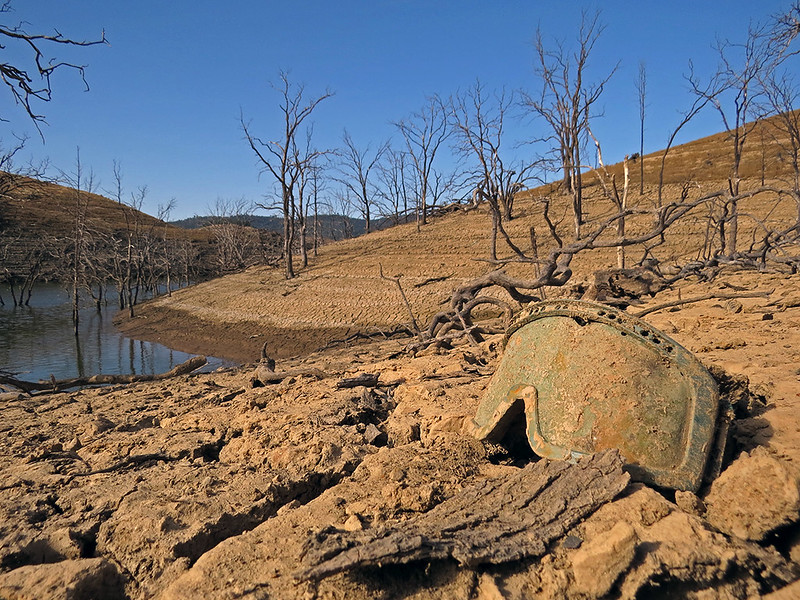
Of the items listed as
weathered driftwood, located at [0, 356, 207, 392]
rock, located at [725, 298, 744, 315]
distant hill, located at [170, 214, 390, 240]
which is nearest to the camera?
rock, located at [725, 298, 744, 315]

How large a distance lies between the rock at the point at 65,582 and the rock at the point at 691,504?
2695mm

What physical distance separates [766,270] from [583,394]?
7092 mm

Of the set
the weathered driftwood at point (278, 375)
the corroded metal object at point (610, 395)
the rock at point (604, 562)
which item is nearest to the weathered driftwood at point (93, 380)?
the weathered driftwood at point (278, 375)

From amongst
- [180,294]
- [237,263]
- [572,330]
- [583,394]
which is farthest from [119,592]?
[237,263]

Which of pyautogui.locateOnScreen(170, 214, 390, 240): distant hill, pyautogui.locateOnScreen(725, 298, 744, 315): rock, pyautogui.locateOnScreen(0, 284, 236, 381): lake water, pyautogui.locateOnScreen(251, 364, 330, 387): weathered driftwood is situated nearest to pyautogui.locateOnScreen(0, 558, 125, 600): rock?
pyautogui.locateOnScreen(251, 364, 330, 387): weathered driftwood

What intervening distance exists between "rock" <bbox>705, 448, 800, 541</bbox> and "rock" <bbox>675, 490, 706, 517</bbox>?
37 mm

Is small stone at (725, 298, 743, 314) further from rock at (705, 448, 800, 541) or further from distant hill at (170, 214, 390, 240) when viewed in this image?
distant hill at (170, 214, 390, 240)

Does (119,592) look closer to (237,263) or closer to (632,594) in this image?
(632,594)

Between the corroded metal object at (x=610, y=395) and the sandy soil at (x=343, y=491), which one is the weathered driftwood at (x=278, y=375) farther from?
the corroded metal object at (x=610, y=395)

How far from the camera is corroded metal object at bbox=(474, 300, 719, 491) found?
7.93 ft

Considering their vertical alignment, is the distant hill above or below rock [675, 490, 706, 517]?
above

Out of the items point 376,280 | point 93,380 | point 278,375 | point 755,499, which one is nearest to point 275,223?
point 376,280


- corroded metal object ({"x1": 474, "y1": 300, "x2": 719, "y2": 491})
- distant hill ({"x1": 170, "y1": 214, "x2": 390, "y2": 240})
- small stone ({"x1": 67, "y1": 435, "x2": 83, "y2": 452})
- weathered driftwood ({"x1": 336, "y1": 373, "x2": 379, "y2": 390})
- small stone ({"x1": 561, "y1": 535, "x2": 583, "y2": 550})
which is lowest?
small stone ({"x1": 67, "y1": 435, "x2": 83, "y2": 452})

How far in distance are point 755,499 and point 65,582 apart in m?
3.13
